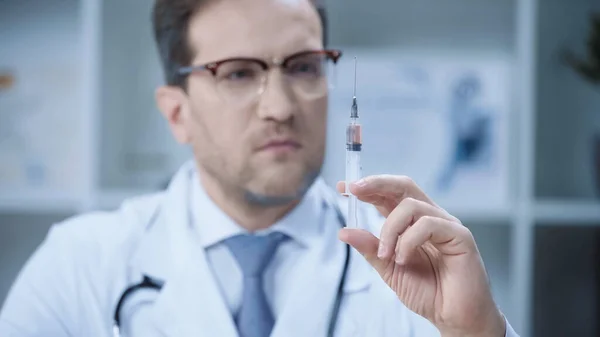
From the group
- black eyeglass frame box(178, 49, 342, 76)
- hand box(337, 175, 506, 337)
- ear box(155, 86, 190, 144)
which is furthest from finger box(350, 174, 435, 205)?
ear box(155, 86, 190, 144)

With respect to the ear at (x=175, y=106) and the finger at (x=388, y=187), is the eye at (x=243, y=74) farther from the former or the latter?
the finger at (x=388, y=187)

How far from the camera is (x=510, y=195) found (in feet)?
4.16

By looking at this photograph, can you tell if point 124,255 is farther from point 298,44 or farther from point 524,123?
point 524,123

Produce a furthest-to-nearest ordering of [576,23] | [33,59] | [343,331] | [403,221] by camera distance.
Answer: [576,23] → [33,59] → [343,331] → [403,221]

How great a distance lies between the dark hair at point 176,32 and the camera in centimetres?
79

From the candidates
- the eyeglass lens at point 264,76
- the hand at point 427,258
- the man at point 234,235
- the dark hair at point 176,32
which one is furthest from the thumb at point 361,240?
the dark hair at point 176,32

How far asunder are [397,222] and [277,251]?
0.91 feet

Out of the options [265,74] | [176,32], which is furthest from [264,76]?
[176,32]

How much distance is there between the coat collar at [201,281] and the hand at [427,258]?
0.14 m

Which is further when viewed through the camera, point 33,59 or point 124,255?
point 33,59

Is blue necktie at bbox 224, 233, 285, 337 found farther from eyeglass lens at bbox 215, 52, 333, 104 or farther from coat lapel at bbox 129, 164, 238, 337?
eyeglass lens at bbox 215, 52, 333, 104

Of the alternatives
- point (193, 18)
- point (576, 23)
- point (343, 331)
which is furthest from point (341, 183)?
point (576, 23)

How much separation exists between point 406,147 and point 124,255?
61 centimetres

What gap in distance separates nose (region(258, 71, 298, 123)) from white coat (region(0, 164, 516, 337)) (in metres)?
0.15
